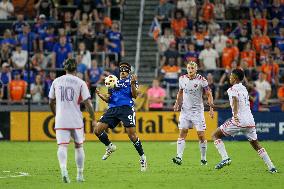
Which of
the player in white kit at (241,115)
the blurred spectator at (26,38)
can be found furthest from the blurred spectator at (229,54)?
the player in white kit at (241,115)

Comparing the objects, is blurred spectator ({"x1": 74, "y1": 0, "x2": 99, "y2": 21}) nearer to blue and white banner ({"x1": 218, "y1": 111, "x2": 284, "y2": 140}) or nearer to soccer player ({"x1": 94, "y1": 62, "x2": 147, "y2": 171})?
blue and white banner ({"x1": 218, "y1": 111, "x2": 284, "y2": 140})

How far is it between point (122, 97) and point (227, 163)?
2867 mm

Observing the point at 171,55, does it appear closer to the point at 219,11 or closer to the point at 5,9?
the point at 219,11

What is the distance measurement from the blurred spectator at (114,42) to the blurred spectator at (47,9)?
325 cm

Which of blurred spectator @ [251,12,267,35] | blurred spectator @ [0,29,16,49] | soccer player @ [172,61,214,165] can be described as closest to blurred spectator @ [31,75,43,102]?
blurred spectator @ [0,29,16,49]

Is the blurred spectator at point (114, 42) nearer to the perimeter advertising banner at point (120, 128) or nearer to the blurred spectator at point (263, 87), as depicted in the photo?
the perimeter advertising banner at point (120, 128)

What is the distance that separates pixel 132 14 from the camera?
38094 mm

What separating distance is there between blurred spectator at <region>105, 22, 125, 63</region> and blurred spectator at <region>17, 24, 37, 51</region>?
9.59 feet

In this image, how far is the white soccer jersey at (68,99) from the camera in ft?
53.0

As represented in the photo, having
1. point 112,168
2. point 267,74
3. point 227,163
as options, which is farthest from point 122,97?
point 267,74

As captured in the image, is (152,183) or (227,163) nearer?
(152,183)

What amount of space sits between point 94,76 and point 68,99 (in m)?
17.2

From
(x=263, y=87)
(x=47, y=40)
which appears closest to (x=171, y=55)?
(x=263, y=87)

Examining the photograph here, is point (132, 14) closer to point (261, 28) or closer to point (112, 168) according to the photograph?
point (261, 28)
